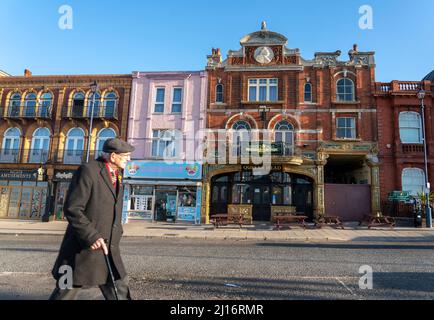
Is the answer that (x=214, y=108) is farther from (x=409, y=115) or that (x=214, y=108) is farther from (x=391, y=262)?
(x=391, y=262)

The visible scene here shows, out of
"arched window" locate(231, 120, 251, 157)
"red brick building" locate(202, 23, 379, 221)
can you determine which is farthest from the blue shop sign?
"arched window" locate(231, 120, 251, 157)

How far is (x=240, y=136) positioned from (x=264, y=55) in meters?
6.15

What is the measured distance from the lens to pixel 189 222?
63.4 feet

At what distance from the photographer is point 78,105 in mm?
21641

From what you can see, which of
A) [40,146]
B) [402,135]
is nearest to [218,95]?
[402,135]

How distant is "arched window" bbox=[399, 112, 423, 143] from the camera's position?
62.6ft

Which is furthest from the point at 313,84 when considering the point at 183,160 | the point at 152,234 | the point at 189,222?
the point at 152,234

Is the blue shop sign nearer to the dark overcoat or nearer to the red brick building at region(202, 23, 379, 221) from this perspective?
the red brick building at region(202, 23, 379, 221)

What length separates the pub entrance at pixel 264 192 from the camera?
19.6 metres

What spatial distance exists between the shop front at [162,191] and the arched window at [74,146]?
3.99 m

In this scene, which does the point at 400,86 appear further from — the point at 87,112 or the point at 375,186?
the point at 87,112

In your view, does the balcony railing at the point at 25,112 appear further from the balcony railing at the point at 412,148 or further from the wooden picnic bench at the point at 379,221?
the balcony railing at the point at 412,148

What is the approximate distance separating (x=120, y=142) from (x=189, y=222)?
16.6 meters

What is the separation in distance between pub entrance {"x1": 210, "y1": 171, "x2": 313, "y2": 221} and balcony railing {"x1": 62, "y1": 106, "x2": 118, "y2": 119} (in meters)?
8.96
